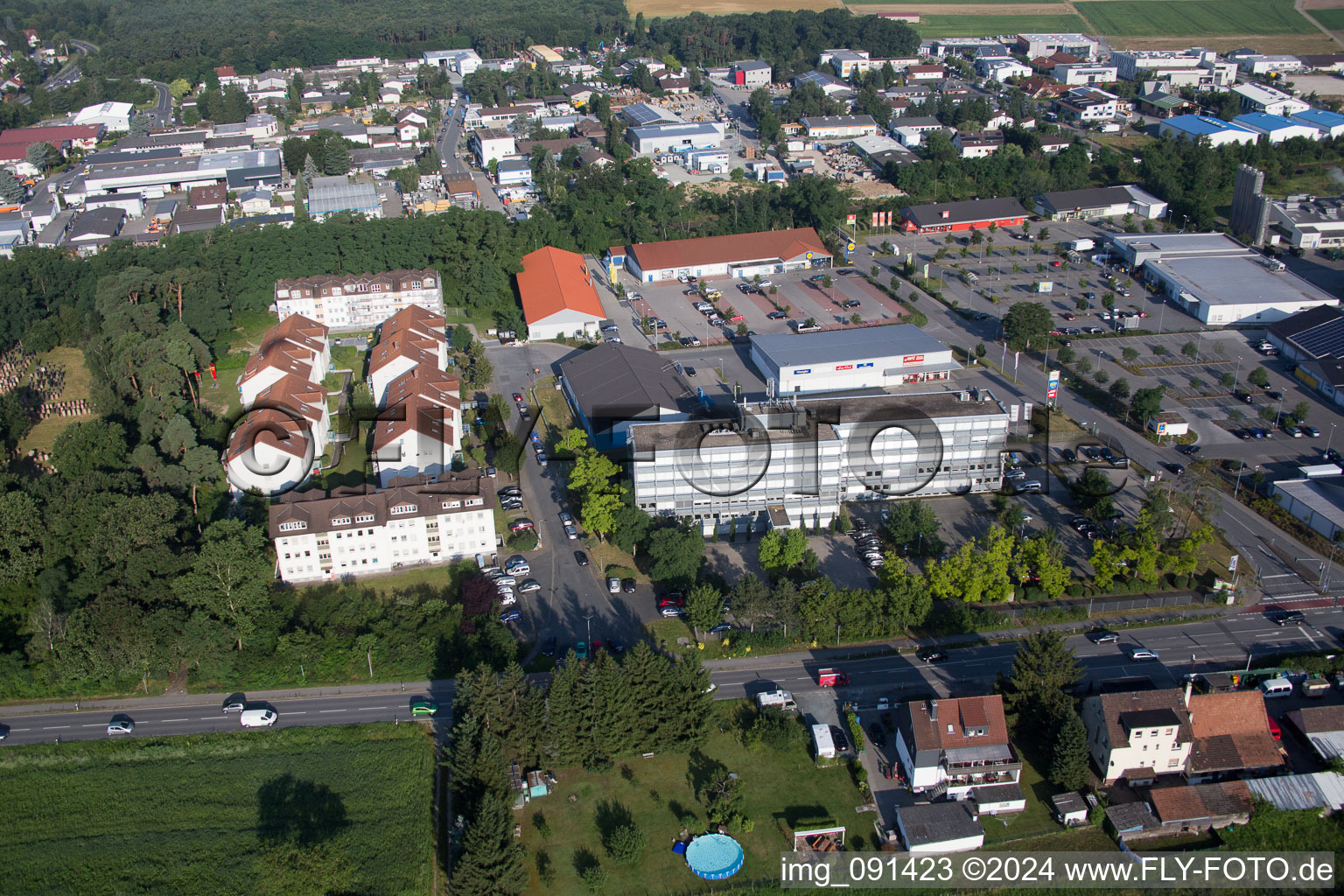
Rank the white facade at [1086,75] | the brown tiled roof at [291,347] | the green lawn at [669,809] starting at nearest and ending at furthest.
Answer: the green lawn at [669,809] < the brown tiled roof at [291,347] < the white facade at [1086,75]

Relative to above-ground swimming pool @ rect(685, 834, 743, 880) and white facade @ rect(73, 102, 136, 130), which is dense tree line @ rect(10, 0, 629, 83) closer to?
white facade @ rect(73, 102, 136, 130)

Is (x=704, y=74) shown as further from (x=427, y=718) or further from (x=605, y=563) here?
(x=427, y=718)

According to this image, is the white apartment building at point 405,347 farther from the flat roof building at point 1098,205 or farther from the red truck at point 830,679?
the flat roof building at point 1098,205

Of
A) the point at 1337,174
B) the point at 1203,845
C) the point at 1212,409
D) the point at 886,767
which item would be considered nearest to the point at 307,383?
the point at 886,767

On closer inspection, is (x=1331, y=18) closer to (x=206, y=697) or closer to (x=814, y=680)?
→ (x=814, y=680)

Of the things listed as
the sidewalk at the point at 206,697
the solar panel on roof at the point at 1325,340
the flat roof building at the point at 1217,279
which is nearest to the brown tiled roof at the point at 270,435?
the sidewalk at the point at 206,697
